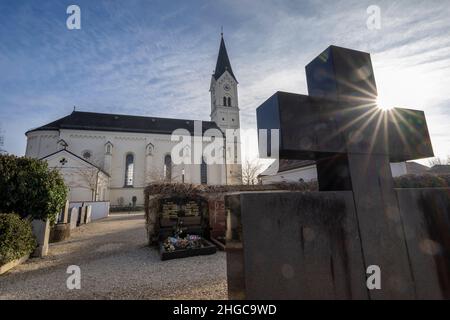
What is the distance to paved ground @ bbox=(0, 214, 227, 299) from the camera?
3818 mm

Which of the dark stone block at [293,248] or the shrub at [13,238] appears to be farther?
the shrub at [13,238]

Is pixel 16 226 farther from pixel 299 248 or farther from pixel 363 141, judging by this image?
pixel 363 141

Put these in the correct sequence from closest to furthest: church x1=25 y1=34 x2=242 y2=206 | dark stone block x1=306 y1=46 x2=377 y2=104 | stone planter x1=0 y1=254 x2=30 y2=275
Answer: dark stone block x1=306 y1=46 x2=377 y2=104
stone planter x1=0 y1=254 x2=30 y2=275
church x1=25 y1=34 x2=242 y2=206

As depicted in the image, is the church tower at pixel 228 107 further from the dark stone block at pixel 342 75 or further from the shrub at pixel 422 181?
the dark stone block at pixel 342 75

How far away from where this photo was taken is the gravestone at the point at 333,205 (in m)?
1.60

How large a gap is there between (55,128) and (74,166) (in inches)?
564

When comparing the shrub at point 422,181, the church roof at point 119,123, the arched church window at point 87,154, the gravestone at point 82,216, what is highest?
the church roof at point 119,123

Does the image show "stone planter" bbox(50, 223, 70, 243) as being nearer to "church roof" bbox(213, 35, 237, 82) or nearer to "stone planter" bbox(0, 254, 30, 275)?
"stone planter" bbox(0, 254, 30, 275)

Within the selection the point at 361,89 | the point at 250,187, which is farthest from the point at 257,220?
the point at 250,187

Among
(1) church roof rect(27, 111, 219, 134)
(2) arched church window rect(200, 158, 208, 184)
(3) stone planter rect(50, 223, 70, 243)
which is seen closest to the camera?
(3) stone planter rect(50, 223, 70, 243)

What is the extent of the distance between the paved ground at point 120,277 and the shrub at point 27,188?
1476 millimetres

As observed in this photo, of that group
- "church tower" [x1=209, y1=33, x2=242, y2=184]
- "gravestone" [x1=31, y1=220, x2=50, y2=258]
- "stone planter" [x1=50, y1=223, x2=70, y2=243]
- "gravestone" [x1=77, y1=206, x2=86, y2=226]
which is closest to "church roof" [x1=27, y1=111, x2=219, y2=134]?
"church tower" [x1=209, y1=33, x2=242, y2=184]

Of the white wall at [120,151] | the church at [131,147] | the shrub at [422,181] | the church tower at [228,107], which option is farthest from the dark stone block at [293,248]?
the church tower at [228,107]

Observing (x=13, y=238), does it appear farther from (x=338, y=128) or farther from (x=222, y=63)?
(x=222, y=63)
